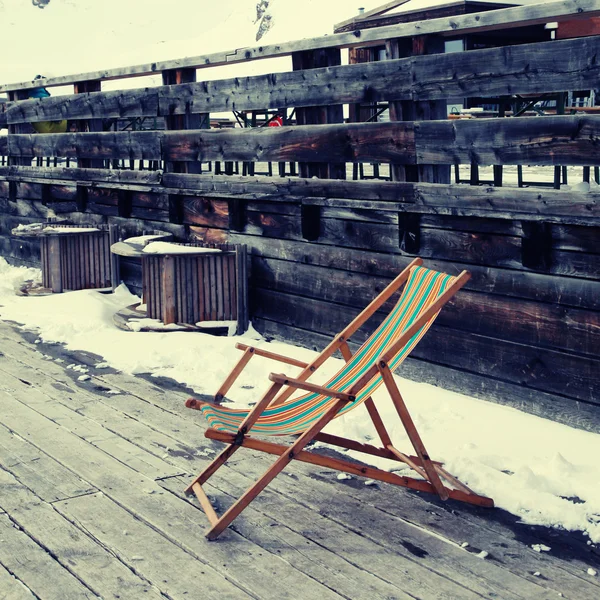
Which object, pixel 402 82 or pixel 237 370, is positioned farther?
pixel 402 82

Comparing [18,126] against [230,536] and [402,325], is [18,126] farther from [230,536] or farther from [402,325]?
[230,536]

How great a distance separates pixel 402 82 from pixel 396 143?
1.33 ft

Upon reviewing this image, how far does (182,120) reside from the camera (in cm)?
859

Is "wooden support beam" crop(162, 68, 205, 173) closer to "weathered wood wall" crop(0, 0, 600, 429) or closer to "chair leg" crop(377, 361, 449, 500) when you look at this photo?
"weathered wood wall" crop(0, 0, 600, 429)

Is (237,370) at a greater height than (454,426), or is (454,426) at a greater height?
(237,370)

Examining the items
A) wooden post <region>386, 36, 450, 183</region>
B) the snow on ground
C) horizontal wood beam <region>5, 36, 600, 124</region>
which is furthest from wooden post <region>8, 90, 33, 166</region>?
wooden post <region>386, 36, 450, 183</region>

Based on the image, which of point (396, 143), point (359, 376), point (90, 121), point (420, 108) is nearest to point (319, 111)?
point (396, 143)

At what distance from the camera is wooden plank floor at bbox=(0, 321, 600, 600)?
3.45 meters

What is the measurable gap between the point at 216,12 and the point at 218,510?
168 metres

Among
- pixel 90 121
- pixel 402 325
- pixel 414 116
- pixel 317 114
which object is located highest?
pixel 90 121

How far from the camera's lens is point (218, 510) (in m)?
4.18

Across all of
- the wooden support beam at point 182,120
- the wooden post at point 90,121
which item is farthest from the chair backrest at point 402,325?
the wooden post at point 90,121

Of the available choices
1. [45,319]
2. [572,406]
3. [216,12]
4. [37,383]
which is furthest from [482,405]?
[216,12]

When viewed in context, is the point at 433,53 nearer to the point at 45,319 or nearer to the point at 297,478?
the point at 297,478
